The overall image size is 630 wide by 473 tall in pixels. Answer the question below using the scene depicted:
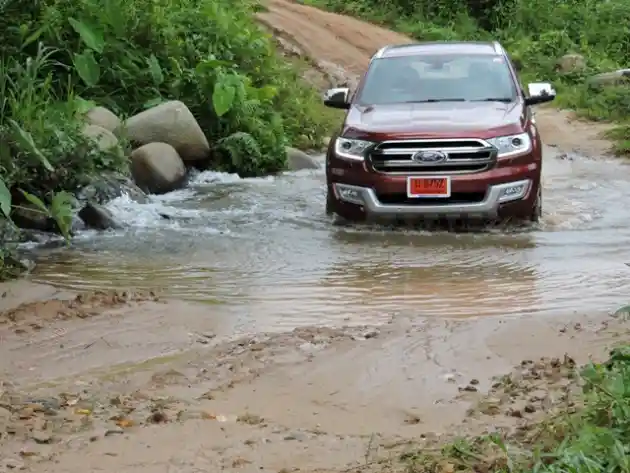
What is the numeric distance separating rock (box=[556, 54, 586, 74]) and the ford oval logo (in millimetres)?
14518

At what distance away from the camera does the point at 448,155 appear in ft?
27.3

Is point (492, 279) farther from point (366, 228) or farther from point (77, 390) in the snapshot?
point (77, 390)

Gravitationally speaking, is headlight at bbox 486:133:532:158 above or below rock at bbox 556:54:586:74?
above

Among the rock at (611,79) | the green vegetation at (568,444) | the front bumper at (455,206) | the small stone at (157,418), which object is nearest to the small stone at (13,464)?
the small stone at (157,418)

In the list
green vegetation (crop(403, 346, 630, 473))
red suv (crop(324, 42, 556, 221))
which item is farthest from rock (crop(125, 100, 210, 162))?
green vegetation (crop(403, 346, 630, 473))

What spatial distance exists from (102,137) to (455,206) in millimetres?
3968

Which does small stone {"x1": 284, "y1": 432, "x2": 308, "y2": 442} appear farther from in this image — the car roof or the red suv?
the car roof

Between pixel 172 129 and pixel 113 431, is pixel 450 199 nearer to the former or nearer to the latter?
pixel 172 129

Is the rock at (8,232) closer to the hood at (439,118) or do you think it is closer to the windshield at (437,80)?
the hood at (439,118)

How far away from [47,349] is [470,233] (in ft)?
13.4

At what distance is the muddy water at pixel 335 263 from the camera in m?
6.46

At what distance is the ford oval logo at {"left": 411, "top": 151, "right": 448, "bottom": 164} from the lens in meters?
8.32

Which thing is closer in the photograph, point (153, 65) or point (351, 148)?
point (351, 148)

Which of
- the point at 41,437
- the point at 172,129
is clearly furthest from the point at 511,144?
the point at 41,437
